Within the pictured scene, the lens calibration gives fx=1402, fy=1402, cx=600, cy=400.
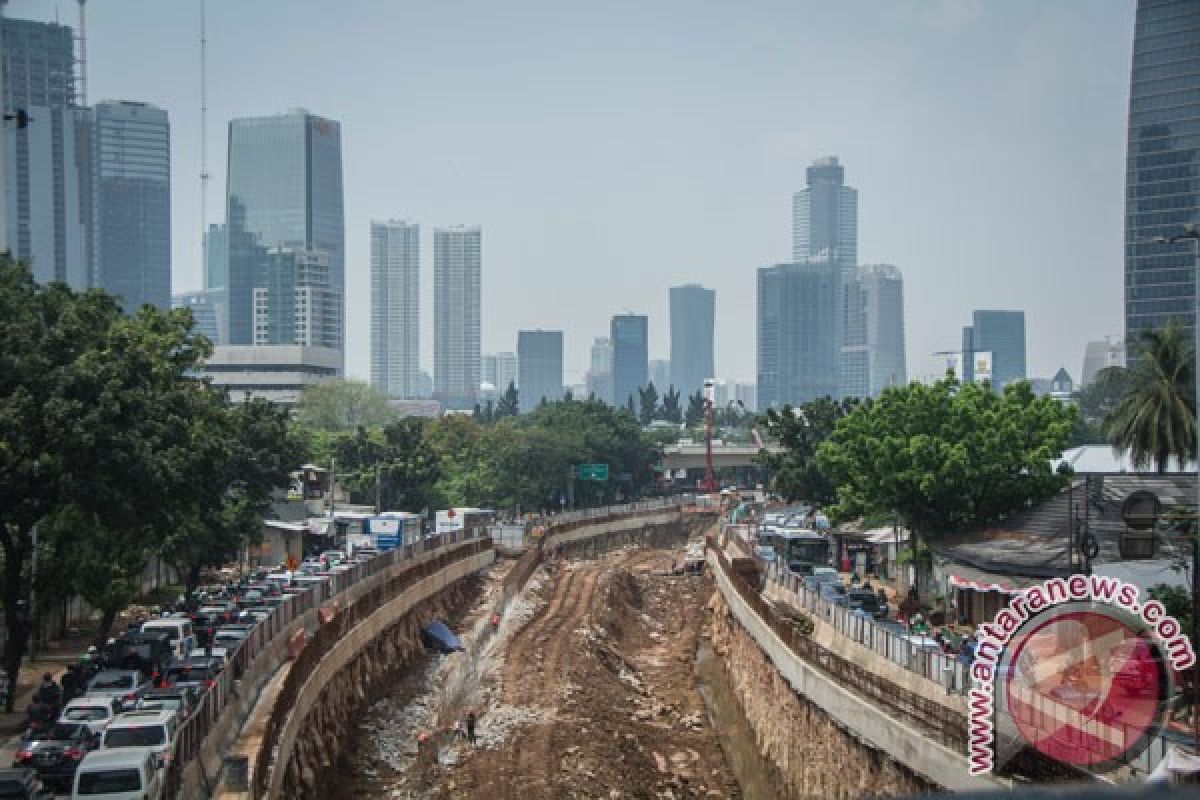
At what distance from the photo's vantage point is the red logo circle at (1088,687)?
74.9ft

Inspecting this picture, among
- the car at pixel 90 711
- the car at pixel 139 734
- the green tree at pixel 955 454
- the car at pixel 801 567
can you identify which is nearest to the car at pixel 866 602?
the green tree at pixel 955 454

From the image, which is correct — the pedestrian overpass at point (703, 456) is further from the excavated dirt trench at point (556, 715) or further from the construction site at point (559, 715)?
the excavated dirt trench at point (556, 715)

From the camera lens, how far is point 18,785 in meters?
27.5

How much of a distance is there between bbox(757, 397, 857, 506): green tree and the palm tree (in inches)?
1343

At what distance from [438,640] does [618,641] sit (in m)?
10.9

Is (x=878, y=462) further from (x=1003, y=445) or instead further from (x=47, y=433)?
(x=47, y=433)

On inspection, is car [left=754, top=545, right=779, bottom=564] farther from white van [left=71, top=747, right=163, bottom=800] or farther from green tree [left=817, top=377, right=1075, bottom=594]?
white van [left=71, top=747, right=163, bottom=800]

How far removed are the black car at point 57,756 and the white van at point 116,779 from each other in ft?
9.24

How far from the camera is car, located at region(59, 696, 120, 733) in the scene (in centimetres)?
3369

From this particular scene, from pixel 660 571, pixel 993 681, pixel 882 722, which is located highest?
pixel 993 681

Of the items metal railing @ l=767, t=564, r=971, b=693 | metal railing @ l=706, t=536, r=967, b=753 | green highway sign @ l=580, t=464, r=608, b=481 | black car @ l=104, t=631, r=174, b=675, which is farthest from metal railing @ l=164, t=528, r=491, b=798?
green highway sign @ l=580, t=464, r=608, b=481

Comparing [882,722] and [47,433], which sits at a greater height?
[47,433]

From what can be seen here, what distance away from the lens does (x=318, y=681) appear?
137 feet

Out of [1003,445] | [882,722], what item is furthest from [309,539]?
[882,722]
